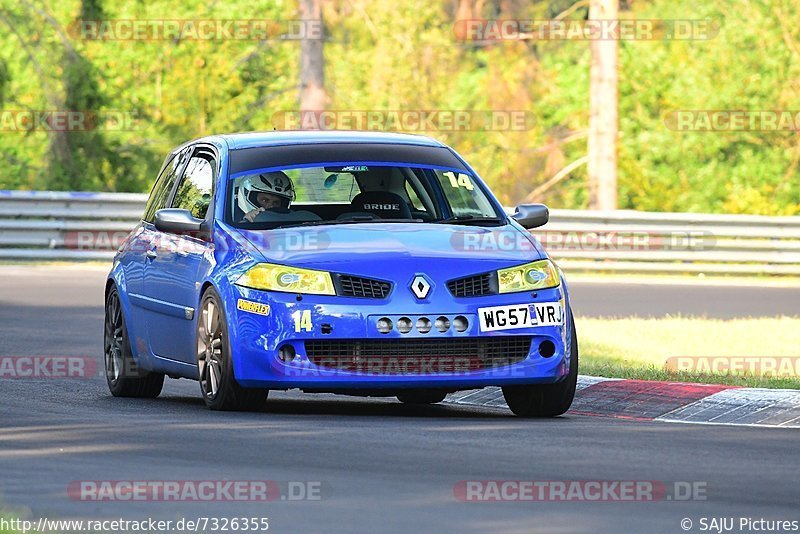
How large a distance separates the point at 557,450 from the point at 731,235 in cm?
2005

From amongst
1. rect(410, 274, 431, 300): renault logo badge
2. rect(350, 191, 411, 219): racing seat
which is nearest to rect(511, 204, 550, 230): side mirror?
rect(350, 191, 411, 219): racing seat

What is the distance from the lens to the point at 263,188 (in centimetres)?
1229

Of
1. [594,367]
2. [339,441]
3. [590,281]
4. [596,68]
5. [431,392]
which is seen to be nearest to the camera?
[339,441]

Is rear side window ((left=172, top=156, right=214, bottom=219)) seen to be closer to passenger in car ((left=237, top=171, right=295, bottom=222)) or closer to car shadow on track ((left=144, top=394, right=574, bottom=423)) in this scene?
passenger in car ((left=237, top=171, right=295, bottom=222))

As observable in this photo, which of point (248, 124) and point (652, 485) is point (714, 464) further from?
point (248, 124)

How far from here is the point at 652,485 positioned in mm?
8609

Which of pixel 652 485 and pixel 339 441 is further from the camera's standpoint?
pixel 339 441

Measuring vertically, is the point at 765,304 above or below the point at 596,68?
below

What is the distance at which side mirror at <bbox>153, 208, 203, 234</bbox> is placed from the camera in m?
12.1

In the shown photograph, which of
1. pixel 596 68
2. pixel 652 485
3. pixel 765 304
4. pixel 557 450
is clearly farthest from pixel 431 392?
pixel 596 68

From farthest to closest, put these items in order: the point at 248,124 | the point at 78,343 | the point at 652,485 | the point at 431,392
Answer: the point at 248,124 → the point at 78,343 → the point at 431,392 → the point at 652,485

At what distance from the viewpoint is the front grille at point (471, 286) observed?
11.2 m

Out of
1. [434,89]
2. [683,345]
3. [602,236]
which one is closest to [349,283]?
[683,345]

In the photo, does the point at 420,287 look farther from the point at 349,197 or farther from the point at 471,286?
the point at 349,197
